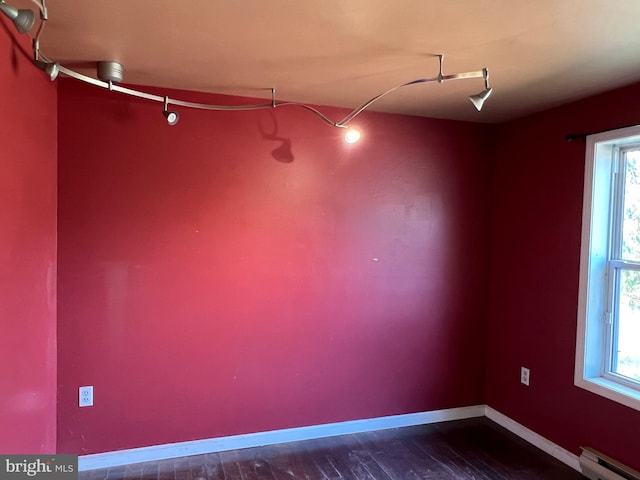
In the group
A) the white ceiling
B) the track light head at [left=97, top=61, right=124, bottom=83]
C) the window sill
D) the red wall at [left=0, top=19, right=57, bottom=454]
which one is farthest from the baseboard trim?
the track light head at [left=97, top=61, right=124, bottom=83]

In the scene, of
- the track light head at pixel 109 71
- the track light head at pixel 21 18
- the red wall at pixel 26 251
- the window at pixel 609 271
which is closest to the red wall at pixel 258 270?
the red wall at pixel 26 251

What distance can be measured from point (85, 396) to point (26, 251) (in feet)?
3.32

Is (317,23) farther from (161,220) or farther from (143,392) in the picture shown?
(143,392)

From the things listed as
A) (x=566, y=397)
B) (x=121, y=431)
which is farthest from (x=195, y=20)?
(x=566, y=397)

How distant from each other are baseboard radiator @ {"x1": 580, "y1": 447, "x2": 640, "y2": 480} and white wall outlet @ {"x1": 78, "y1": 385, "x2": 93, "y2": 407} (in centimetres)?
281

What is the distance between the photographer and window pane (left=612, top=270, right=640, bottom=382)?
2.43 meters

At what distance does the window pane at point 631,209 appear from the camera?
242 cm

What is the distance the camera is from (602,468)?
2.35 m

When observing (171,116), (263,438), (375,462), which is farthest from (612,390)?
(171,116)

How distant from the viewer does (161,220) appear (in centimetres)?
254

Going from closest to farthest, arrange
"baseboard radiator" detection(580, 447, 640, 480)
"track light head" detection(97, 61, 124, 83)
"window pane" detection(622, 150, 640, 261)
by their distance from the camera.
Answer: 1. "track light head" detection(97, 61, 124, 83)
2. "baseboard radiator" detection(580, 447, 640, 480)
3. "window pane" detection(622, 150, 640, 261)

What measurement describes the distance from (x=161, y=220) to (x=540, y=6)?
82.7 inches

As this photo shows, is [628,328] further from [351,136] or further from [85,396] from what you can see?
[85,396]

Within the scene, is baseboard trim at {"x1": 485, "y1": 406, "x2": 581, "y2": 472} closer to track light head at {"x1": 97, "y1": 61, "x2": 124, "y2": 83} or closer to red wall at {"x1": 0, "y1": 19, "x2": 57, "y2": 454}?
red wall at {"x1": 0, "y1": 19, "x2": 57, "y2": 454}
